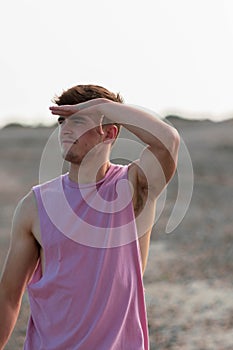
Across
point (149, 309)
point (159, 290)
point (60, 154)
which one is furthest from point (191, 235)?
point (60, 154)

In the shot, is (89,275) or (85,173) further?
(85,173)

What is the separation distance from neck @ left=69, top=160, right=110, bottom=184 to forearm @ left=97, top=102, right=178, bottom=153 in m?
0.15

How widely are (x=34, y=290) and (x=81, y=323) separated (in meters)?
0.17

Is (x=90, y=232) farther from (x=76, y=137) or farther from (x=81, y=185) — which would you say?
(x=76, y=137)

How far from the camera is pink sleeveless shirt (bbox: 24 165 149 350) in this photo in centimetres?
273

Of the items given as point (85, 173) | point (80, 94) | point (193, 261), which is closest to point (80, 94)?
point (80, 94)

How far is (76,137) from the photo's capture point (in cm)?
280

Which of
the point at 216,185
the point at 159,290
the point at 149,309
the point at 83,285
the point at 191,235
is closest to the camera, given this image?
the point at 83,285

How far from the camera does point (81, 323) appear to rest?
2.73 meters

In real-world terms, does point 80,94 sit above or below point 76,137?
above

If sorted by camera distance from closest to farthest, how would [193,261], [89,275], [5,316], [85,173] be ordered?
[89,275] → [85,173] → [5,316] → [193,261]

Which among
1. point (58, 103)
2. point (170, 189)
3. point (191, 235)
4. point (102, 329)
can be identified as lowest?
point (170, 189)

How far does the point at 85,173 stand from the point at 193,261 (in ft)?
22.0

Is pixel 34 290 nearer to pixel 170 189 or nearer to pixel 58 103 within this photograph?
pixel 58 103
